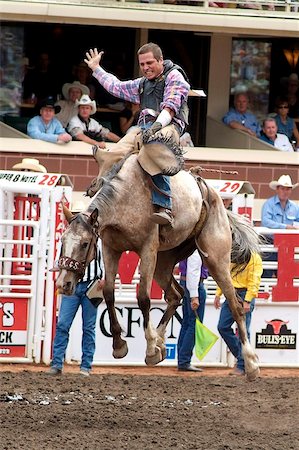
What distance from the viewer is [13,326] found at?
1246 centimetres

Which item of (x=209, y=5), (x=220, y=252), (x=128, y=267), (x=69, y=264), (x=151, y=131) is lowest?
(x=128, y=267)

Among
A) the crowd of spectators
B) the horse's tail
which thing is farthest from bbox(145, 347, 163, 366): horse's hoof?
the crowd of spectators

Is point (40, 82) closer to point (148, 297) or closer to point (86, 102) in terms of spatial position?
point (86, 102)

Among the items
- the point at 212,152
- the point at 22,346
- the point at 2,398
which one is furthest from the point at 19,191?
the point at 212,152

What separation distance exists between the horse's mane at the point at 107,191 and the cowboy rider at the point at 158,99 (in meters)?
0.23

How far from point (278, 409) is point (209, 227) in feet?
5.88

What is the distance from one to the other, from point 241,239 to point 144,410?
5.48ft

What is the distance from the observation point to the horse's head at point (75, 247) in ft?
28.9

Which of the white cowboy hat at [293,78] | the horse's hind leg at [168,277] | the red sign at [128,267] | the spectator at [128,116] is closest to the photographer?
the horse's hind leg at [168,277]

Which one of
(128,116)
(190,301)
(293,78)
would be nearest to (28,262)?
(190,301)

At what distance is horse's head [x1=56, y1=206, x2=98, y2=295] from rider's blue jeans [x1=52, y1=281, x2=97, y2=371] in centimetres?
247

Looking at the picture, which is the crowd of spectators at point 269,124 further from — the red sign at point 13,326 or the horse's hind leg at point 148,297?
the horse's hind leg at point 148,297

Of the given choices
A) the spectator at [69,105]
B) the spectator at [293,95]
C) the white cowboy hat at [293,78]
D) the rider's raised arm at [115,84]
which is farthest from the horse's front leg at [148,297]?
the white cowboy hat at [293,78]

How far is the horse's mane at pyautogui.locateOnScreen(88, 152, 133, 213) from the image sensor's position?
8.80 metres
